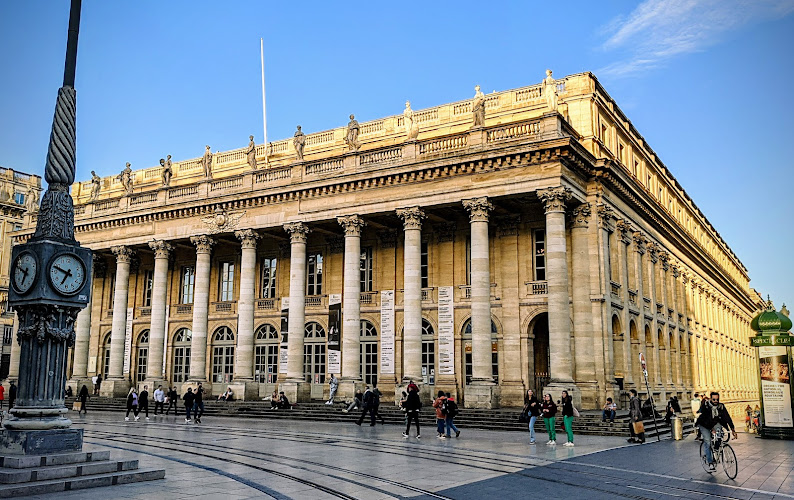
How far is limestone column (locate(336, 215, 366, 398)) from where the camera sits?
32656mm

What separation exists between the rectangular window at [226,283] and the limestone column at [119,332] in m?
5.49

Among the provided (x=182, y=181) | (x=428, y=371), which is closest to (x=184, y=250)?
(x=182, y=181)

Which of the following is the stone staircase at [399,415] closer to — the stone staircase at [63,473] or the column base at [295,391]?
the column base at [295,391]

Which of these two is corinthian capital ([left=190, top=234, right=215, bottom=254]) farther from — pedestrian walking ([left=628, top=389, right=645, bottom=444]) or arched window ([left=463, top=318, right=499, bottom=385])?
pedestrian walking ([left=628, top=389, right=645, bottom=444])

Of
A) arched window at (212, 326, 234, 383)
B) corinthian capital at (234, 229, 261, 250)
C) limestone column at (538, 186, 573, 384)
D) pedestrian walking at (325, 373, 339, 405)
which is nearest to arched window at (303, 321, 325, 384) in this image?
pedestrian walking at (325, 373, 339, 405)

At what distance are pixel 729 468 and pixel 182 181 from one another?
126 ft

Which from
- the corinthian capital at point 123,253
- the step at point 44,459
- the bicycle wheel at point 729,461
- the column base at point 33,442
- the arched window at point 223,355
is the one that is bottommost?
the bicycle wheel at point 729,461

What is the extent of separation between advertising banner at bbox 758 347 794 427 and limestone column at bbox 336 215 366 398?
16909mm

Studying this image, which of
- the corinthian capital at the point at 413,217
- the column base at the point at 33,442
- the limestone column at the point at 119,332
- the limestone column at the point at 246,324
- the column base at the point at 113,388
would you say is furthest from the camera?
the limestone column at the point at 119,332

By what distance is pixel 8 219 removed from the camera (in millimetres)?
65312

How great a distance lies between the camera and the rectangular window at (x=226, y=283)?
42.3 metres

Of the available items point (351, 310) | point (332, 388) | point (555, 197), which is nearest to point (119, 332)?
point (332, 388)

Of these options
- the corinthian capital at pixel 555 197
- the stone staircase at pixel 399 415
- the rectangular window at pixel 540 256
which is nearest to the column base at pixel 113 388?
the stone staircase at pixel 399 415

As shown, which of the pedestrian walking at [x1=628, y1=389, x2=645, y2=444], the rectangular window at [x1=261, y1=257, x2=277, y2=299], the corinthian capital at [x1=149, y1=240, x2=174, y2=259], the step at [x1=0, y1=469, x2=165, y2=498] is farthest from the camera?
the rectangular window at [x1=261, y1=257, x2=277, y2=299]
